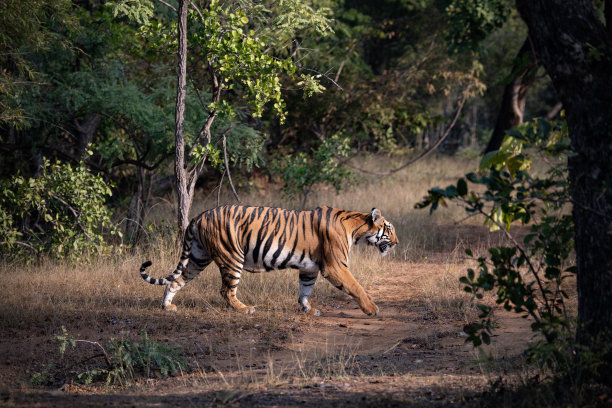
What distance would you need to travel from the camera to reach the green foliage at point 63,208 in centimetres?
929

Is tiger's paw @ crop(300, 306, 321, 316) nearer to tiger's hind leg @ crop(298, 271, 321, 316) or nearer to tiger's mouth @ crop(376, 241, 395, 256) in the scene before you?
tiger's hind leg @ crop(298, 271, 321, 316)

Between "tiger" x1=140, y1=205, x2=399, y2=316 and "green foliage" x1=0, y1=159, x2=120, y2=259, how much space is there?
7.31 ft

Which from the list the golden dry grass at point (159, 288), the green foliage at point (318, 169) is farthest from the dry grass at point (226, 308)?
the green foliage at point (318, 169)

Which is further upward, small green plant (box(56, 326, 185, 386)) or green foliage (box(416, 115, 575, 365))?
green foliage (box(416, 115, 575, 365))

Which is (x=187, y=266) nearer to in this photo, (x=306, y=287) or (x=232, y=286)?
(x=232, y=286)

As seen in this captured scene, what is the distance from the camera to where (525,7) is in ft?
14.9

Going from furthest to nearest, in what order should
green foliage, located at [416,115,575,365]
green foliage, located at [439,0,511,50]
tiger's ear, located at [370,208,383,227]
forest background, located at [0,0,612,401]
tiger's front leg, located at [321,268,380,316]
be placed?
green foliage, located at [439,0,511,50], tiger's ear, located at [370,208,383,227], tiger's front leg, located at [321,268,380,316], forest background, located at [0,0,612,401], green foliage, located at [416,115,575,365]

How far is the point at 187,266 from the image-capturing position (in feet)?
25.2

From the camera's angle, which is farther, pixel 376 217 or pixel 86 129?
pixel 86 129

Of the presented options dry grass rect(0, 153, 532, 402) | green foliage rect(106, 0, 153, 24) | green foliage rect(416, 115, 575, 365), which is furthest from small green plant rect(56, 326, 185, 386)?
green foliage rect(106, 0, 153, 24)

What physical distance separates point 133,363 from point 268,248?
87.8 inches

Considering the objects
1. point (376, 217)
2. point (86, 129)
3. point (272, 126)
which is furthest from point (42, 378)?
point (272, 126)

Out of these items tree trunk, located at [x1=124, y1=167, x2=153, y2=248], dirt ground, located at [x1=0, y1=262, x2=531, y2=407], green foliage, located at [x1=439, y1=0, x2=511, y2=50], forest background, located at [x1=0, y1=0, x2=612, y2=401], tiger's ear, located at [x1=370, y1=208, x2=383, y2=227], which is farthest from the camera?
green foliage, located at [x1=439, y1=0, x2=511, y2=50]

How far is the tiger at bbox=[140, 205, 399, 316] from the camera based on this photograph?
7414mm
